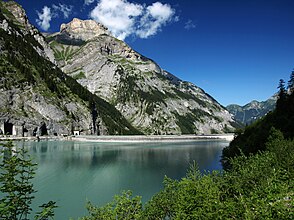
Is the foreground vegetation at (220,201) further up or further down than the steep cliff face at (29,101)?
further down

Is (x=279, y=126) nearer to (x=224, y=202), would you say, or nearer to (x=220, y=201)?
(x=220, y=201)

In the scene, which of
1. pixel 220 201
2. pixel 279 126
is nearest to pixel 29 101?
pixel 279 126

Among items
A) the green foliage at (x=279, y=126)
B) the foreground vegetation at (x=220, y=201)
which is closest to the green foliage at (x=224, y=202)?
the foreground vegetation at (x=220, y=201)

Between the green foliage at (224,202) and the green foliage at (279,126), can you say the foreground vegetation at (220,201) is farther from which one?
the green foliage at (279,126)

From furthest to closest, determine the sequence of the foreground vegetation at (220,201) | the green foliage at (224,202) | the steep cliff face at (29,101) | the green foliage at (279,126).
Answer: the steep cliff face at (29,101) < the green foliage at (279,126) < the foreground vegetation at (220,201) < the green foliage at (224,202)

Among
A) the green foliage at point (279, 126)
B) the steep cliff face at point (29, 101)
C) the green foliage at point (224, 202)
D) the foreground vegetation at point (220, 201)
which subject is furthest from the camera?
the steep cliff face at point (29, 101)

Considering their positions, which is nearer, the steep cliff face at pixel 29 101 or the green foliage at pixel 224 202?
the green foliage at pixel 224 202

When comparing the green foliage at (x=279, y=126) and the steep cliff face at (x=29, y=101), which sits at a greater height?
the steep cliff face at (x=29, y=101)

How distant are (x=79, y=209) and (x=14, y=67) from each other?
167 metres

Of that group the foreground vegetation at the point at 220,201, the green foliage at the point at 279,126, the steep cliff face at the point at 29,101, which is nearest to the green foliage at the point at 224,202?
the foreground vegetation at the point at 220,201

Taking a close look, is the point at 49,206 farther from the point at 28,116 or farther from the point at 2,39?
the point at 2,39

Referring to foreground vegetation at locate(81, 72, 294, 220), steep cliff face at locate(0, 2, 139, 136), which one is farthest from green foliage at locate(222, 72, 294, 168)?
steep cliff face at locate(0, 2, 139, 136)

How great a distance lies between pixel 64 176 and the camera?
5862 centimetres

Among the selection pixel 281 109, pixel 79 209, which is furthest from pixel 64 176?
pixel 281 109
